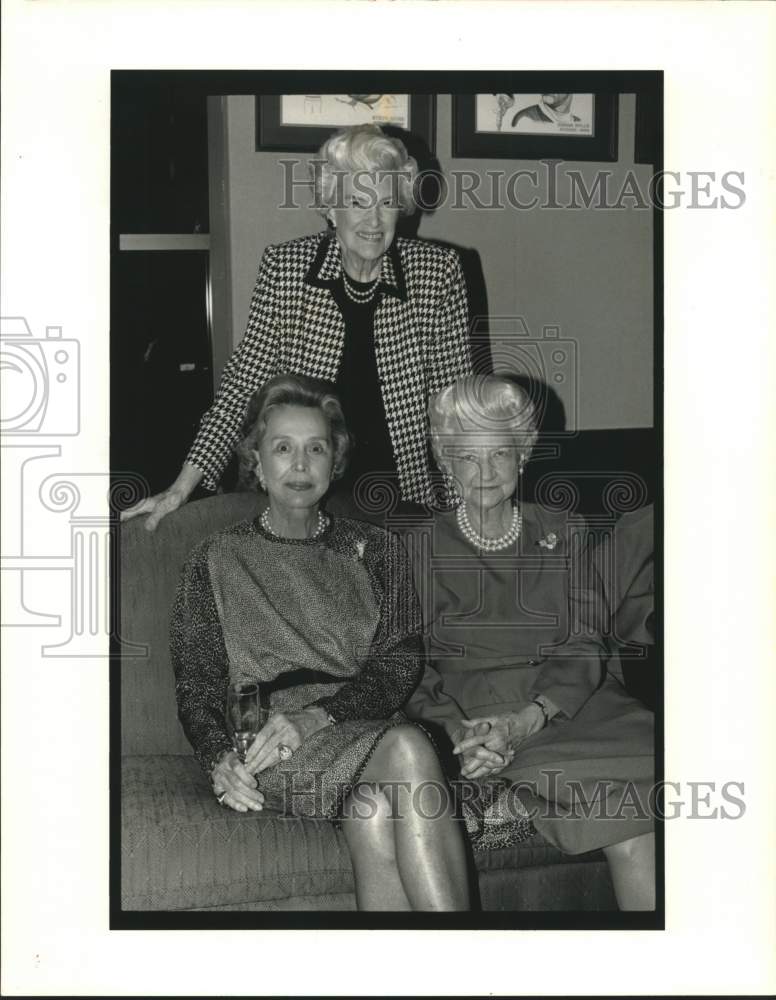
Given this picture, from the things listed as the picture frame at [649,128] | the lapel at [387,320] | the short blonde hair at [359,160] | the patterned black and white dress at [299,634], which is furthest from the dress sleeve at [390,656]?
the picture frame at [649,128]

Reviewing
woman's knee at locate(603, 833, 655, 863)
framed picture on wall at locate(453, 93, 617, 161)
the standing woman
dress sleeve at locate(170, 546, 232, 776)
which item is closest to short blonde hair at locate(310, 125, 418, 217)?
the standing woman

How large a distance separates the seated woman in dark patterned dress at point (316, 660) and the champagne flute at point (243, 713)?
0.02 m

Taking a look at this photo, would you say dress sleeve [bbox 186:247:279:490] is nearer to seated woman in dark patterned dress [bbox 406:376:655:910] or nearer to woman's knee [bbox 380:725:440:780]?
seated woman in dark patterned dress [bbox 406:376:655:910]

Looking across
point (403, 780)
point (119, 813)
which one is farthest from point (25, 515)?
point (403, 780)

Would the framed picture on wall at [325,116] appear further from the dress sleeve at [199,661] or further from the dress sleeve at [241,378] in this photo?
the dress sleeve at [199,661]

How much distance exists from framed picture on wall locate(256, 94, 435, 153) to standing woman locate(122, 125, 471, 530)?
0.09 ft

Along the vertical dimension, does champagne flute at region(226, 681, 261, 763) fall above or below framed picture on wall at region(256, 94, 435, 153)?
below

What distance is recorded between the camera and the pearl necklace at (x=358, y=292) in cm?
228

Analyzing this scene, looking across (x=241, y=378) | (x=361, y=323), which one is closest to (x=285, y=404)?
(x=241, y=378)

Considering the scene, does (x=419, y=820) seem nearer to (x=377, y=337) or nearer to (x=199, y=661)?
(x=199, y=661)

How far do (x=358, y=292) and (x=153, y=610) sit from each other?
74 cm

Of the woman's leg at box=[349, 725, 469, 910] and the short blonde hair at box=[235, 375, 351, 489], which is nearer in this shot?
the woman's leg at box=[349, 725, 469, 910]

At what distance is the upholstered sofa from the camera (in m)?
2.12

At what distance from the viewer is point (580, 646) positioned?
2236 mm
